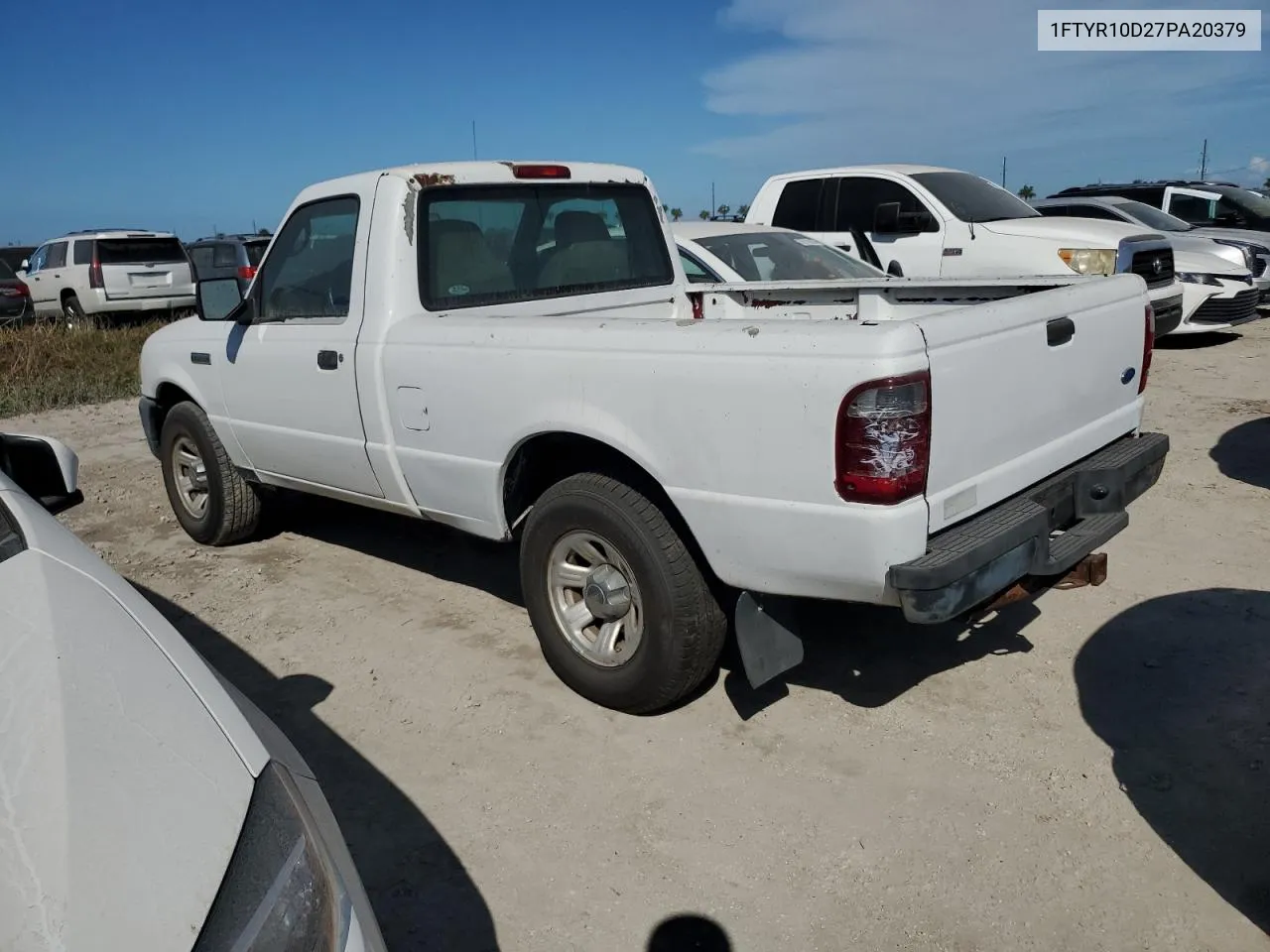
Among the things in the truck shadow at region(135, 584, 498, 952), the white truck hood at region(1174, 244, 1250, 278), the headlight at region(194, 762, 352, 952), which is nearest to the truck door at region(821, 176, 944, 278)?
the white truck hood at region(1174, 244, 1250, 278)

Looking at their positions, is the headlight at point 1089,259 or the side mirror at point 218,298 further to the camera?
the headlight at point 1089,259

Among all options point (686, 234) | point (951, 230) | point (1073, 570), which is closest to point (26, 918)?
point (1073, 570)

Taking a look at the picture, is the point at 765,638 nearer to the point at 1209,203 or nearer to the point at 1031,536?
the point at 1031,536

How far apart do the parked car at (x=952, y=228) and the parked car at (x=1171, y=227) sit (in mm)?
1946

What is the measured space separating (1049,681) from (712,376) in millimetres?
1920

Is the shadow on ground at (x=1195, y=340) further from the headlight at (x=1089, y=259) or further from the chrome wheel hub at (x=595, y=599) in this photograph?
the chrome wheel hub at (x=595, y=599)

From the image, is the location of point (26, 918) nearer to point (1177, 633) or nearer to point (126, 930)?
point (126, 930)

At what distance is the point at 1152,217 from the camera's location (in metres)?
12.6

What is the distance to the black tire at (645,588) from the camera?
11.0 ft

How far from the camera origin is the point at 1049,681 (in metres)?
3.85

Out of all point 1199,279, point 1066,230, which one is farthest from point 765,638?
point 1199,279

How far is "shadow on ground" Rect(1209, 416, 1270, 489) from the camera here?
20.0 feet

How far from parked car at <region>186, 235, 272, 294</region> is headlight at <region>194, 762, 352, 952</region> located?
51.4 feet

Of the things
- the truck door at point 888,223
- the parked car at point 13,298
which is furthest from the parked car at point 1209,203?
the parked car at point 13,298
